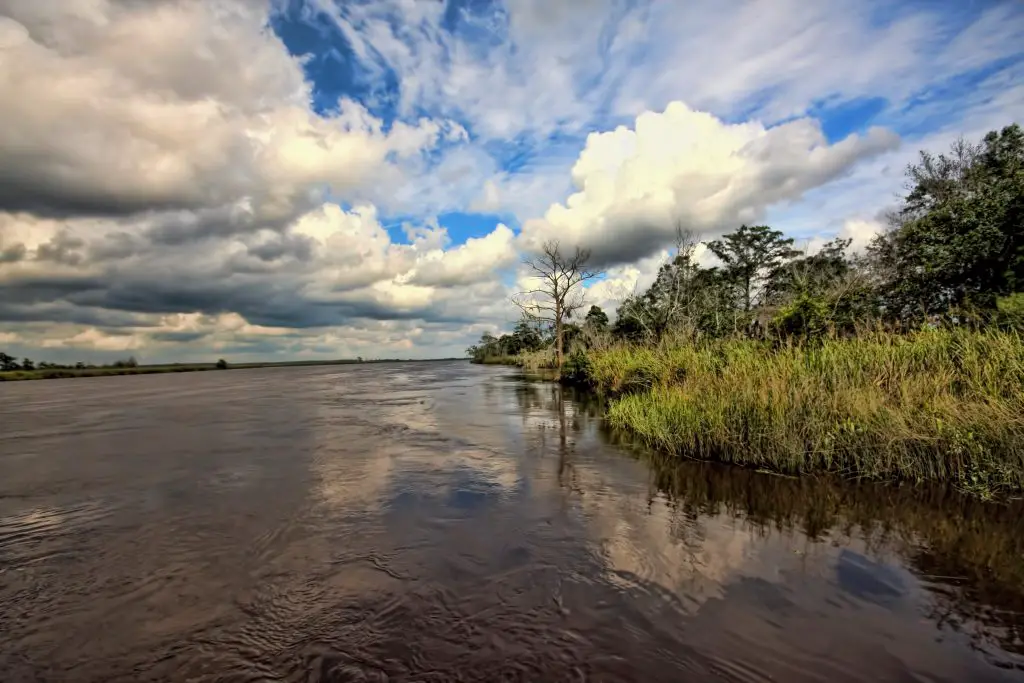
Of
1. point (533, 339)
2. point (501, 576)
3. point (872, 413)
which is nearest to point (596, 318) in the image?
point (533, 339)

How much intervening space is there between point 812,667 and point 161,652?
5103 millimetres

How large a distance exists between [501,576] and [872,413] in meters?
7.35

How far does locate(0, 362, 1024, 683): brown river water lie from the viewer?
3.56 m

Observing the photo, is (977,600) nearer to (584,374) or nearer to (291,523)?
(291,523)

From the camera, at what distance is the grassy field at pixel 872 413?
23.0ft

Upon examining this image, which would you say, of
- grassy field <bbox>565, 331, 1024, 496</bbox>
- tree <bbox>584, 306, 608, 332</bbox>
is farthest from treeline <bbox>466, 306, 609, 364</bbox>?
grassy field <bbox>565, 331, 1024, 496</bbox>

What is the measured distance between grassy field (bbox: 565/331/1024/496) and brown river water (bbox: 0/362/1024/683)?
542mm

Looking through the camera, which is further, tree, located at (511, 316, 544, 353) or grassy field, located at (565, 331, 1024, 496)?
tree, located at (511, 316, 544, 353)

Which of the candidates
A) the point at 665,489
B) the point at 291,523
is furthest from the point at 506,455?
the point at 291,523

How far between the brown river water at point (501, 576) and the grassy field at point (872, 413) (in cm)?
54

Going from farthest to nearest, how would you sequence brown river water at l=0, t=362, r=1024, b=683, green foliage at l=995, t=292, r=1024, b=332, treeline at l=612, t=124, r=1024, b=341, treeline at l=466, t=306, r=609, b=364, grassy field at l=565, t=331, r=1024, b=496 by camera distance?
treeline at l=466, t=306, r=609, b=364
treeline at l=612, t=124, r=1024, b=341
green foliage at l=995, t=292, r=1024, b=332
grassy field at l=565, t=331, r=1024, b=496
brown river water at l=0, t=362, r=1024, b=683

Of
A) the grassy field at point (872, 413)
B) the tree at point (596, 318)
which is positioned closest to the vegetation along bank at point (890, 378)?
the grassy field at point (872, 413)

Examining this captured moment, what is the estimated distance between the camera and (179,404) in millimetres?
24891

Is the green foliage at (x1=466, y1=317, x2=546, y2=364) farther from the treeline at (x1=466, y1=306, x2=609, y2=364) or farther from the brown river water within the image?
the brown river water
